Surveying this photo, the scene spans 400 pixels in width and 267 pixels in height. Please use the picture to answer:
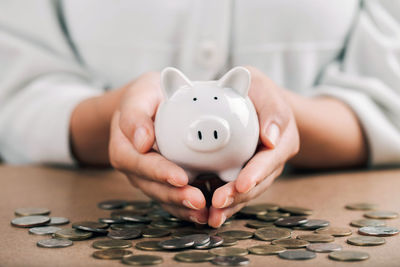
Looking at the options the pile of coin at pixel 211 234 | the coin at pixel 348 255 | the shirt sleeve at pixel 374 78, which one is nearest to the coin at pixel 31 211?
the pile of coin at pixel 211 234

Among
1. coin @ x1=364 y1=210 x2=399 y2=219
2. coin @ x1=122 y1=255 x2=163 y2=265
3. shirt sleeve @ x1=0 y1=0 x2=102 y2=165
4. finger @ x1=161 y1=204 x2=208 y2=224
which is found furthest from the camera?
shirt sleeve @ x1=0 y1=0 x2=102 y2=165

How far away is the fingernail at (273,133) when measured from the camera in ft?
2.24

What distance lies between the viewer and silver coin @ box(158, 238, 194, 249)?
24.0 inches

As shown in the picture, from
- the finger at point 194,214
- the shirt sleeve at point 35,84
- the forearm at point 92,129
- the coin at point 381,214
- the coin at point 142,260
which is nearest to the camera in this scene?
the coin at point 142,260

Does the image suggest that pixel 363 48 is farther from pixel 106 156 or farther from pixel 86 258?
pixel 86 258

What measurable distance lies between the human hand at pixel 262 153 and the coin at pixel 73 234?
0.15 m

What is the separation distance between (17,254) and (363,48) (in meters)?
0.94

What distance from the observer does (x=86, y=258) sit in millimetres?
590

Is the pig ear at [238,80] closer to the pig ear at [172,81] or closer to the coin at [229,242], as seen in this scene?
the pig ear at [172,81]

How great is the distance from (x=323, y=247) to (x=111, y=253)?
23 centimetres

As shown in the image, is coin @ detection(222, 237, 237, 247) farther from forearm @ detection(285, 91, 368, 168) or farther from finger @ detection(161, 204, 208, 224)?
forearm @ detection(285, 91, 368, 168)

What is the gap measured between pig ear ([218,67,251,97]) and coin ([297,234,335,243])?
188 mm

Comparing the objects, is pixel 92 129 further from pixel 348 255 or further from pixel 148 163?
pixel 348 255

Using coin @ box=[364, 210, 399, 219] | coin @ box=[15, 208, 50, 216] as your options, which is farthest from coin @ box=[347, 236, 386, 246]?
coin @ box=[15, 208, 50, 216]
